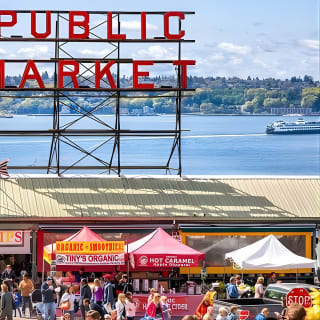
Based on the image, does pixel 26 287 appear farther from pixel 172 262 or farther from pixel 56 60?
pixel 56 60

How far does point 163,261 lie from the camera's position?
31.7m

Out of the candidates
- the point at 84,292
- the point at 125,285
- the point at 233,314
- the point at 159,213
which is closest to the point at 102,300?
the point at 84,292

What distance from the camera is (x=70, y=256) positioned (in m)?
31.9

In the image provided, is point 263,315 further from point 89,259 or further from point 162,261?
point 89,259

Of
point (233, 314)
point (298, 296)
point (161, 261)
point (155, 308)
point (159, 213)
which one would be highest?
point (159, 213)

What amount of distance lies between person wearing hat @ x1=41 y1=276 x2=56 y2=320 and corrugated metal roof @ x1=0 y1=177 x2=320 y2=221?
6.86 metres

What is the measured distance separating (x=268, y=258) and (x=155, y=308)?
617cm

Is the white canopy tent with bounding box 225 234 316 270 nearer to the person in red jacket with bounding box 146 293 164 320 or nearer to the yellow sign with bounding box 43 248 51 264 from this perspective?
the person in red jacket with bounding box 146 293 164 320

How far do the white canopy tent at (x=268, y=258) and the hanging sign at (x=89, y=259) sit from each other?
384 centimetres

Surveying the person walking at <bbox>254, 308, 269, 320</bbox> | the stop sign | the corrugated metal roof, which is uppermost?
the corrugated metal roof

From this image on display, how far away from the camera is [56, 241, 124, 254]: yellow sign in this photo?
32.0 m

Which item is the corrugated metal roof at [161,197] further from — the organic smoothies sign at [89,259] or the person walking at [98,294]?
the person walking at [98,294]

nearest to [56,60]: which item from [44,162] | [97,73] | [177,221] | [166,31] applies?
[97,73]

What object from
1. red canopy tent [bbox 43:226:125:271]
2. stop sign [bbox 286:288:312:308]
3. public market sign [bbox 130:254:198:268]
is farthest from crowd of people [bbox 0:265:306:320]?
public market sign [bbox 130:254:198:268]
